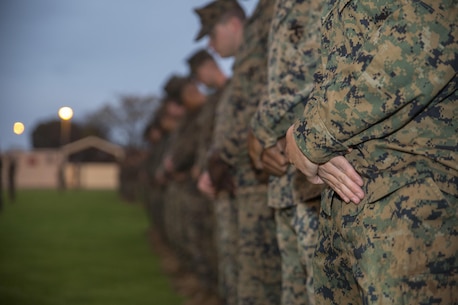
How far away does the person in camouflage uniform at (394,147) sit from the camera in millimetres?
1692

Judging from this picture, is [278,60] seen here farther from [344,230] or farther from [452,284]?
[452,284]

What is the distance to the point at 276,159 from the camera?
281 cm

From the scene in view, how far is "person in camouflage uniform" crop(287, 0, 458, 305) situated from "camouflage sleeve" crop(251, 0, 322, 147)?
819 millimetres

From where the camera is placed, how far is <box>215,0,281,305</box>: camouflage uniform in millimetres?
3502

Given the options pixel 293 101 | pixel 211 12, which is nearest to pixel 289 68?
pixel 293 101

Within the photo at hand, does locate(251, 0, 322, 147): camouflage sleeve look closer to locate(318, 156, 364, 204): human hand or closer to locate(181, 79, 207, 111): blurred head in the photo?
locate(318, 156, 364, 204): human hand

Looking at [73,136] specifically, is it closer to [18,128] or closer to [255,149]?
[18,128]

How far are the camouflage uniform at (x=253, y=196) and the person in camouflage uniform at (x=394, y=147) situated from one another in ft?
5.29

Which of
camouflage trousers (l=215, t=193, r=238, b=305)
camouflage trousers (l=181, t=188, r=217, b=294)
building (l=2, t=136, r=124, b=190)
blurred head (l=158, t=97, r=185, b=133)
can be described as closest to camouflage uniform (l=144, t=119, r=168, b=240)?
blurred head (l=158, t=97, r=185, b=133)

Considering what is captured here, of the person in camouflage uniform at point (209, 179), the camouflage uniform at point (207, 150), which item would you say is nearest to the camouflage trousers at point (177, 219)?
the camouflage uniform at point (207, 150)

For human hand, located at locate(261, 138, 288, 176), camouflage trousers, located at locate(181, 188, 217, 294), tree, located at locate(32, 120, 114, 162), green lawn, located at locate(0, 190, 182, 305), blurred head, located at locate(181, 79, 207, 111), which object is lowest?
green lawn, located at locate(0, 190, 182, 305)

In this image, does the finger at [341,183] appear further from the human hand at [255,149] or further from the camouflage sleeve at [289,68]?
the human hand at [255,149]

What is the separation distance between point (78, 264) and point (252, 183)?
17.6ft

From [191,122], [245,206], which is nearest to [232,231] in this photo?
[245,206]
